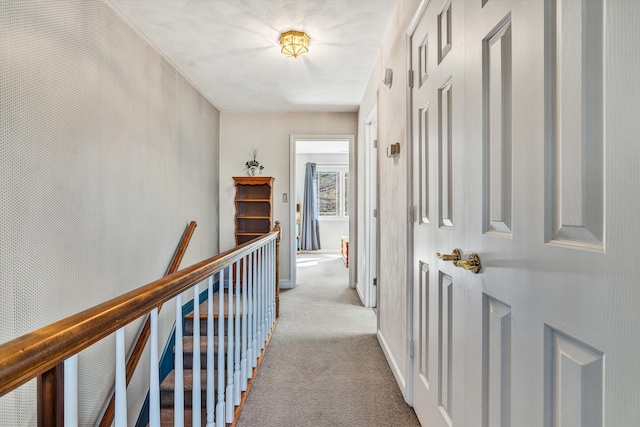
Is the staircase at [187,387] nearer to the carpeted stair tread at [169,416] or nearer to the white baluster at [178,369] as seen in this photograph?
the carpeted stair tread at [169,416]

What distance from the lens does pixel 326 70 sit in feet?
9.96

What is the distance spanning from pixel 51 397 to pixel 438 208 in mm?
1303

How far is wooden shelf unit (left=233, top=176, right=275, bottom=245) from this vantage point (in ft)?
14.1

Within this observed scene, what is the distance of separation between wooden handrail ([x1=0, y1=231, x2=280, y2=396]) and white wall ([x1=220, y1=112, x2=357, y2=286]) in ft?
11.4

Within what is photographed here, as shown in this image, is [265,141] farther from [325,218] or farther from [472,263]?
[325,218]

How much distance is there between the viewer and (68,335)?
1.91ft

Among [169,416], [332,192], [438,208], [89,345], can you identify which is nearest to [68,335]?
[89,345]

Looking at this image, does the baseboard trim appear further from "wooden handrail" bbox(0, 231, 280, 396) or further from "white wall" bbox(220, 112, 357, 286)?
"white wall" bbox(220, 112, 357, 286)

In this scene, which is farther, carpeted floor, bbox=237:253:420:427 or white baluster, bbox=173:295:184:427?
carpeted floor, bbox=237:253:420:427

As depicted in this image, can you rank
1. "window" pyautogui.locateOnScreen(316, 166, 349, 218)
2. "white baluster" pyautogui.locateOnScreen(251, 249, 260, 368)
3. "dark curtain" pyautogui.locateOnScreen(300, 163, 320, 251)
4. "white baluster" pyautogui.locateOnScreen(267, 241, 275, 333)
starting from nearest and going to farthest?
"white baluster" pyautogui.locateOnScreen(251, 249, 260, 368)
"white baluster" pyautogui.locateOnScreen(267, 241, 275, 333)
"dark curtain" pyautogui.locateOnScreen(300, 163, 320, 251)
"window" pyautogui.locateOnScreen(316, 166, 349, 218)

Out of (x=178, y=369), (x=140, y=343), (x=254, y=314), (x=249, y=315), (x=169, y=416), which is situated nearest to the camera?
(x=178, y=369)

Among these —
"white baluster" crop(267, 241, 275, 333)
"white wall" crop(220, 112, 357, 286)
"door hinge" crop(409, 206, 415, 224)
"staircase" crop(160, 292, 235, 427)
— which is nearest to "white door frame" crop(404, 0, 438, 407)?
"door hinge" crop(409, 206, 415, 224)

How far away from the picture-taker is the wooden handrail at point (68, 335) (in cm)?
48

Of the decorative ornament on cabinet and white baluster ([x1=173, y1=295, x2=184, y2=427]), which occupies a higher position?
the decorative ornament on cabinet
